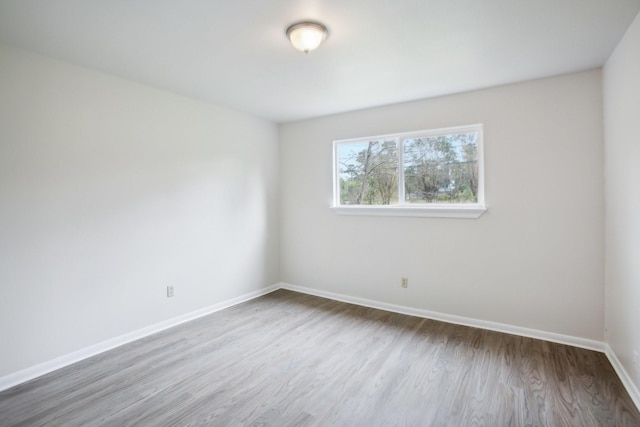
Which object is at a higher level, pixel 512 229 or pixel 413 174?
pixel 413 174

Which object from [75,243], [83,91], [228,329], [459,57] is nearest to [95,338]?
[75,243]

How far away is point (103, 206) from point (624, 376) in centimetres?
422

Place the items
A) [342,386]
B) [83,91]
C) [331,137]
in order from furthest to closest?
[331,137] → [83,91] → [342,386]

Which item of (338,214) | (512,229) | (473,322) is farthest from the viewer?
(338,214)

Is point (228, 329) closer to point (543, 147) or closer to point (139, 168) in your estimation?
point (139, 168)

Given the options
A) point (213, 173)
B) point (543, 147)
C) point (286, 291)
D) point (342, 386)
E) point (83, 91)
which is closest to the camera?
point (342, 386)

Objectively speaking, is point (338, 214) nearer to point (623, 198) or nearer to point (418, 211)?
point (418, 211)

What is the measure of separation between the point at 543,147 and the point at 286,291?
3.48 metres

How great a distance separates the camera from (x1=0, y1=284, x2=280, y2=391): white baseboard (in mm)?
2299

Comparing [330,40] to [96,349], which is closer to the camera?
[330,40]

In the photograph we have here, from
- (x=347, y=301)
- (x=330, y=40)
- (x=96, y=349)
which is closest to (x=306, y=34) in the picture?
(x=330, y=40)

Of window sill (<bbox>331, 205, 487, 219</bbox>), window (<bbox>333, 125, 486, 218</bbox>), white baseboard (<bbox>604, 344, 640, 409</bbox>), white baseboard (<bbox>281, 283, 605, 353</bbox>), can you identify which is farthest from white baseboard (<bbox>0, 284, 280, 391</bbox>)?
white baseboard (<bbox>604, 344, 640, 409</bbox>)

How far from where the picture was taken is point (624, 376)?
2.22 m

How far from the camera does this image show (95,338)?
2732 mm
